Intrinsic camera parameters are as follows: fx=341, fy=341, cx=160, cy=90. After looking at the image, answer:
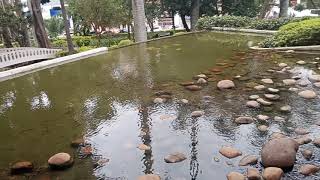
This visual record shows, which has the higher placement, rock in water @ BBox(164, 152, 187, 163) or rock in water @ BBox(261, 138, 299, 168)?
rock in water @ BBox(261, 138, 299, 168)

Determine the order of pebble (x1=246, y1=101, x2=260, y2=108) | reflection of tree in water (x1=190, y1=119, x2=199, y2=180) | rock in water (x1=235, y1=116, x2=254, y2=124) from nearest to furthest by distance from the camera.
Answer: reflection of tree in water (x1=190, y1=119, x2=199, y2=180) → rock in water (x1=235, y1=116, x2=254, y2=124) → pebble (x1=246, y1=101, x2=260, y2=108)

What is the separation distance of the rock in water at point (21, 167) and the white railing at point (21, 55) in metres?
10.2

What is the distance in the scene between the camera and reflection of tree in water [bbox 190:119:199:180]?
11.8 ft

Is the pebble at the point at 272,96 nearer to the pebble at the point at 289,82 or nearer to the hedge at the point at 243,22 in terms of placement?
the pebble at the point at 289,82

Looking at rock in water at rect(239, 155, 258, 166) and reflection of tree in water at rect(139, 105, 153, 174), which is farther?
reflection of tree in water at rect(139, 105, 153, 174)

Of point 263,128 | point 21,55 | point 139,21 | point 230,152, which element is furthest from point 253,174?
point 21,55

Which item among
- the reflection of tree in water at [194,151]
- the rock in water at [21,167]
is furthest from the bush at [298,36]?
the rock in water at [21,167]

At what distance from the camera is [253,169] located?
3.53m

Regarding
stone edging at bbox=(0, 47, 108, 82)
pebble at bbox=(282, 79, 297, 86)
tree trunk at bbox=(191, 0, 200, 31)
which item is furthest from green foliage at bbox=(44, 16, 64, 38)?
pebble at bbox=(282, 79, 297, 86)

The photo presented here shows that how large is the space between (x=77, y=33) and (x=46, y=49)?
22222 millimetres

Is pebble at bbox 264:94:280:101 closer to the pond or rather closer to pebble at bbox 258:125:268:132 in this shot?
the pond

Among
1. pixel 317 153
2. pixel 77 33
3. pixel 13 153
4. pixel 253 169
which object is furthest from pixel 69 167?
pixel 77 33

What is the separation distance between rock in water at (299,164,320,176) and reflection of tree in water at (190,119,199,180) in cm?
106

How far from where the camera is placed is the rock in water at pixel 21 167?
3.79m
